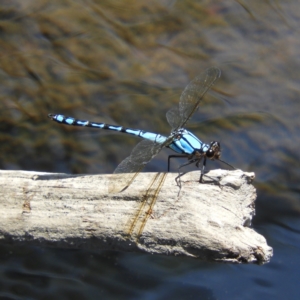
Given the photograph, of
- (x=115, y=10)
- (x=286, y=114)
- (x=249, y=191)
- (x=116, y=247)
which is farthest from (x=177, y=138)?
(x=115, y=10)

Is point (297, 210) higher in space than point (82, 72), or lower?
lower

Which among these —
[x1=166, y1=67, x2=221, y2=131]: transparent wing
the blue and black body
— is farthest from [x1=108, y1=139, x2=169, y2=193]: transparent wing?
[x1=166, y1=67, x2=221, y2=131]: transparent wing

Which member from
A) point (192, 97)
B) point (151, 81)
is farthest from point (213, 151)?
point (151, 81)

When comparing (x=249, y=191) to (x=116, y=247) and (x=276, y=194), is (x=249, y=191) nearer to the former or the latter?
(x=116, y=247)

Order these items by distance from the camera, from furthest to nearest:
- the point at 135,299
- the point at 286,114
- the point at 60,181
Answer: the point at 286,114 → the point at 135,299 → the point at 60,181

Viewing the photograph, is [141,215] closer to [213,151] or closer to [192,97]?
[213,151]

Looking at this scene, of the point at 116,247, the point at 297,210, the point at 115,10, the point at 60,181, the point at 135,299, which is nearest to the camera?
the point at 116,247

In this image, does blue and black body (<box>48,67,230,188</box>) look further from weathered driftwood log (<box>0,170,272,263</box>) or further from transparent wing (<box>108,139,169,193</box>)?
weathered driftwood log (<box>0,170,272,263</box>)
